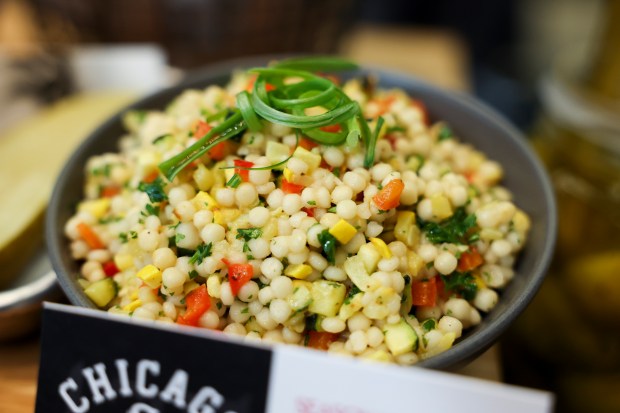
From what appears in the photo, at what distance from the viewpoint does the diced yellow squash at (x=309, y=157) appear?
4.22ft

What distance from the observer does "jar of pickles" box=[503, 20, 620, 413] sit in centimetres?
169

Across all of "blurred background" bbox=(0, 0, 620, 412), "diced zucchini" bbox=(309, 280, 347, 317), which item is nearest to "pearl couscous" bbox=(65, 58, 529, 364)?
"diced zucchini" bbox=(309, 280, 347, 317)

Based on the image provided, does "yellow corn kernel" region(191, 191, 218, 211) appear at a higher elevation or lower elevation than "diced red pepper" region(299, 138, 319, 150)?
lower

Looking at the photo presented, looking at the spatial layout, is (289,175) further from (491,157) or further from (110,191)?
(491,157)

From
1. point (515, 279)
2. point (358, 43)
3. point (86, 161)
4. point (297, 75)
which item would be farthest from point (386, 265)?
point (358, 43)

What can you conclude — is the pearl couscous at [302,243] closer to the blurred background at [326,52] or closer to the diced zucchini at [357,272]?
the diced zucchini at [357,272]

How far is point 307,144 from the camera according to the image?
53.2 inches

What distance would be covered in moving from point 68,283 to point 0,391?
0.45 m

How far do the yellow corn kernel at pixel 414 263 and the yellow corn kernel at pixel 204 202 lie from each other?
17.2 inches

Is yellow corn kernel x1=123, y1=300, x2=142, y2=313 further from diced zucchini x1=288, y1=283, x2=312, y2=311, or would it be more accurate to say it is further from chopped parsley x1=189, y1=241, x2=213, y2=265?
diced zucchini x1=288, y1=283, x2=312, y2=311

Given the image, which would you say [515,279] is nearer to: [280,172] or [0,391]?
[280,172]

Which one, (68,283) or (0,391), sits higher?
(68,283)

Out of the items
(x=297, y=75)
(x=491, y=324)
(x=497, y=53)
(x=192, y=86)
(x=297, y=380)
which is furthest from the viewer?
(x=497, y=53)

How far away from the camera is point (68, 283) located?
1225 mm
